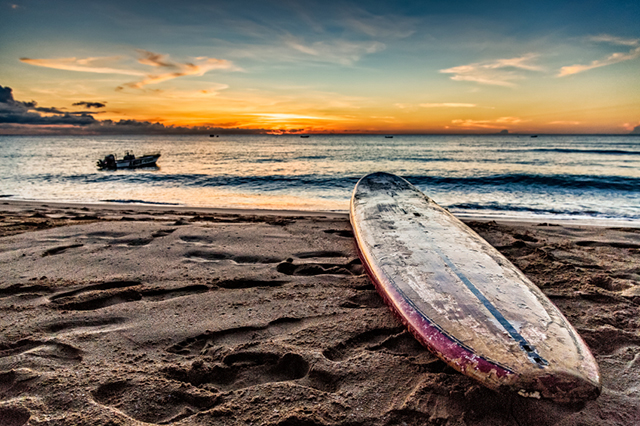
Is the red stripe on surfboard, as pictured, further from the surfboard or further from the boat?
the boat

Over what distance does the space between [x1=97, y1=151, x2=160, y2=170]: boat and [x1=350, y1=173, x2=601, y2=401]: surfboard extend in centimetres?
2046

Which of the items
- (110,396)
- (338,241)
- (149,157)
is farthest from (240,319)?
(149,157)

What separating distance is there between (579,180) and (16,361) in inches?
690

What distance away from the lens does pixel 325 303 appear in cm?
265

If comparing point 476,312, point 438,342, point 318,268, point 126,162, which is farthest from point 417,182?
point 126,162

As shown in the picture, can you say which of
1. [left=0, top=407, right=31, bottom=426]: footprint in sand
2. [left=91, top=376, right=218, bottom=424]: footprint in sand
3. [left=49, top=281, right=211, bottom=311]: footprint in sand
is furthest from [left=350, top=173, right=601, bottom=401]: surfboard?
[left=0, top=407, right=31, bottom=426]: footprint in sand

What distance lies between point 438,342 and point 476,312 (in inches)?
13.0

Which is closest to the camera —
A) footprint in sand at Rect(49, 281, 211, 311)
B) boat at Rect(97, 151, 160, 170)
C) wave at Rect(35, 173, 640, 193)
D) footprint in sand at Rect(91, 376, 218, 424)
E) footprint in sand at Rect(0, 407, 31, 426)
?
footprint in sand at Rect(0, 407, 31, 426)

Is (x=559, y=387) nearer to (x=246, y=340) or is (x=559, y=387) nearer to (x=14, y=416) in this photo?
(x=246, y=340)

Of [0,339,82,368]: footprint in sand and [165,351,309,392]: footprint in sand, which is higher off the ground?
[0,339,82,368]: footprint in sand

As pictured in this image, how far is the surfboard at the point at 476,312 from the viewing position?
1.53 meters

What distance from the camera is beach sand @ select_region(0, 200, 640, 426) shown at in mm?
1600

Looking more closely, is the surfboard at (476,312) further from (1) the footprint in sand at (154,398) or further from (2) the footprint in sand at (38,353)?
(2) the footprint in sand at (38,353)

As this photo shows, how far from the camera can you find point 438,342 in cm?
187
